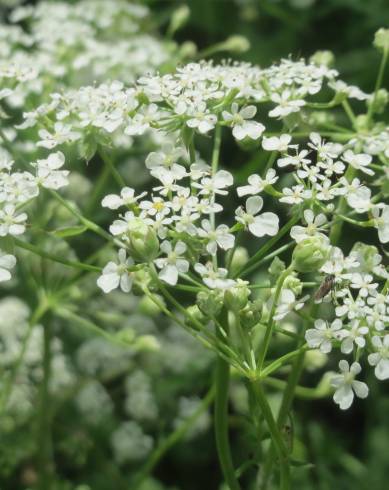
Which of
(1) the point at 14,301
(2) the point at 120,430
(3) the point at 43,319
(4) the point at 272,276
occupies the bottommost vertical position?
(2) the point at 120,430

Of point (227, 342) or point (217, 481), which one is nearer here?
point (227, 342)

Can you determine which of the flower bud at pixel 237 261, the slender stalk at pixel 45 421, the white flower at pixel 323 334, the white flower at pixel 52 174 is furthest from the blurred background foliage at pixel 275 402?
the white flower at pixel 323 334

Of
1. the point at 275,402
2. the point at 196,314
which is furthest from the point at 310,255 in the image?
the point at 275,402

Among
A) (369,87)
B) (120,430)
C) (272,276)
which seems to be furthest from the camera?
(369,87)

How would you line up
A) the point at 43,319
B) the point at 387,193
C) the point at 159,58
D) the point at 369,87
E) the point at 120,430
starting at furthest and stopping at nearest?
the point at 369,87 → the point at 120,430 → the point at 159,58 → the point at 43,319 → the point at 387,193

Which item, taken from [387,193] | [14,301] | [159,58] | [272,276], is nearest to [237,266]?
[272,276]

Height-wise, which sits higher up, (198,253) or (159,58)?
(198,253)

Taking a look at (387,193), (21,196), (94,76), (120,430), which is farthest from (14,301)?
(387,193)

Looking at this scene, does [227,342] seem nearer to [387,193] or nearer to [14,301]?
[387,193]
